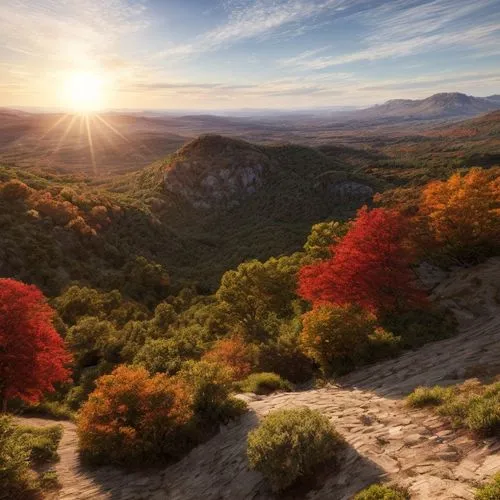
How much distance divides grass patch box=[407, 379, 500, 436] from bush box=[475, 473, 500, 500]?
287 centimetres

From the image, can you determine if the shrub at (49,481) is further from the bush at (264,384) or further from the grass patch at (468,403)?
the grass patch at (468,403)

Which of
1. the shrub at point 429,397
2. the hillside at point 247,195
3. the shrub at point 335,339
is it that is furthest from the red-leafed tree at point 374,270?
the hillside at point 247,195

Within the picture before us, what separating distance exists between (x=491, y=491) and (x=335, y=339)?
15.7 m

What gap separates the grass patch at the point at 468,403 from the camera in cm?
1155

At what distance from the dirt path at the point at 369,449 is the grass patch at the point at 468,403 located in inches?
15.7

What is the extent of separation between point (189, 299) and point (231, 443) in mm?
39318

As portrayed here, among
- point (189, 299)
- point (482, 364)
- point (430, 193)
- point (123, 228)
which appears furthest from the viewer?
point (123, 228)

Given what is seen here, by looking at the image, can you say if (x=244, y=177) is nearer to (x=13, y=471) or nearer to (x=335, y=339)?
(x=335, y=339)

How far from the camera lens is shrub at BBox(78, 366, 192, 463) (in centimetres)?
1622

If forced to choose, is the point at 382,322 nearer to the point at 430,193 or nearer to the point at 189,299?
the point at 430,193

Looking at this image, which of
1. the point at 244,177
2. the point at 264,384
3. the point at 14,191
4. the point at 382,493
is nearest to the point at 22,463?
the point at 382,493

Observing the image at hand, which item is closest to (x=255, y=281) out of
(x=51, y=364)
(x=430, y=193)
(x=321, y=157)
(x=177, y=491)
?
(x=430, y=193)

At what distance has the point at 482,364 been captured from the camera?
18.1 m

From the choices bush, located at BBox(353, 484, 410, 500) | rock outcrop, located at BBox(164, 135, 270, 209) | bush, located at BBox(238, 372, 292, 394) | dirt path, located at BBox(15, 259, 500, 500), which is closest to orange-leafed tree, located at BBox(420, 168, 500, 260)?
dirt path, located at BBox(15, 259, 500, 500)
